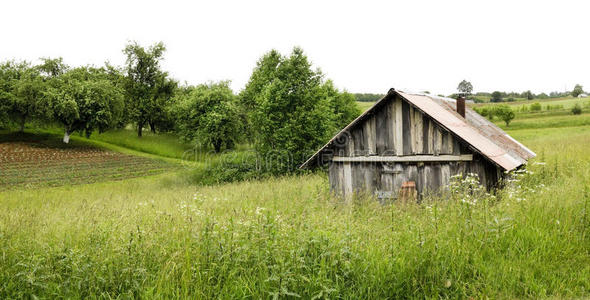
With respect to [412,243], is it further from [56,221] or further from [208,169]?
[208,169]

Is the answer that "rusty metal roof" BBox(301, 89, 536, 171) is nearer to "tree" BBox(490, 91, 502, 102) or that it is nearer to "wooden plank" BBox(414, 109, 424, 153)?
"wooden plank" BBox(414, 109, 424, 153)

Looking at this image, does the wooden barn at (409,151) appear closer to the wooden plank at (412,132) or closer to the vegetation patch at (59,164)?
the wooden plank at (412,132)

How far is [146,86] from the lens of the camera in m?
55.7

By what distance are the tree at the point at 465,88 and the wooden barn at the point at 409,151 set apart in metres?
0.76

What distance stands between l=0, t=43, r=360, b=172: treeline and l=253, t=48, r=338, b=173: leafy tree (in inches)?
3.2

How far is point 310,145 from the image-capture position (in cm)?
2759

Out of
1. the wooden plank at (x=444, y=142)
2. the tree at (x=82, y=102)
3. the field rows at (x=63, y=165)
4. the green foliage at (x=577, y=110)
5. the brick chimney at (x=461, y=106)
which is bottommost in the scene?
the field rows at (x=63, y=165)

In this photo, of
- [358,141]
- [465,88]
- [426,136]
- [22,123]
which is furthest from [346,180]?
[22,123]

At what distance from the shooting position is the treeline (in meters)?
27.5

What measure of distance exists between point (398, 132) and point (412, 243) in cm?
626

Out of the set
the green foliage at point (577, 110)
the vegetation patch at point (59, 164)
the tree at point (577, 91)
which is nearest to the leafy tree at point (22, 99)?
the vegetation patch at point (59, 164)

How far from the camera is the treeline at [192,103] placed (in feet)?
90.3

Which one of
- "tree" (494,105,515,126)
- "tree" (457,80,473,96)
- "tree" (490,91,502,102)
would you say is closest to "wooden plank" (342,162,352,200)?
"tree" (457,80,473,96)

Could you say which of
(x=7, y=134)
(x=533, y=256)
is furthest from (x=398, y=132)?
(x=7, y=134)
